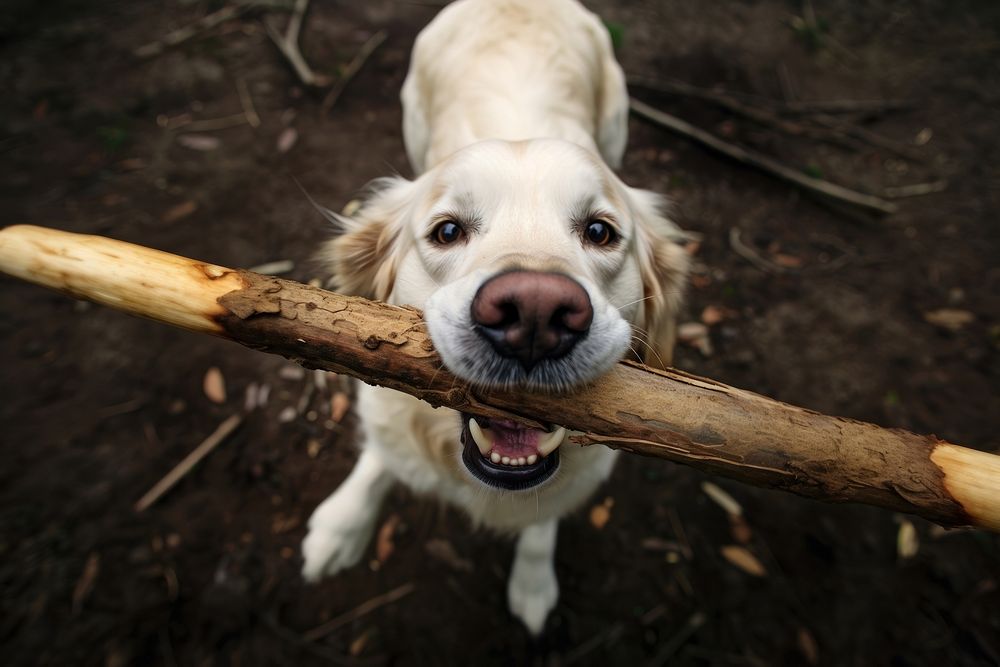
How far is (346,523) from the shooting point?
2387 mm

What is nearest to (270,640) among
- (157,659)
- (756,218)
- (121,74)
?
(157,659)


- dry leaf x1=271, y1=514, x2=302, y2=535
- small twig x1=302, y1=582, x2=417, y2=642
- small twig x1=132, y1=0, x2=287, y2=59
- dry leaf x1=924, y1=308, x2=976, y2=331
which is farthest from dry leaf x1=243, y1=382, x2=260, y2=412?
dry leaf x1=924, y1=308, x2=976, y2=331

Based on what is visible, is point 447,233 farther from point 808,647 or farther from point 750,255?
point 750,255

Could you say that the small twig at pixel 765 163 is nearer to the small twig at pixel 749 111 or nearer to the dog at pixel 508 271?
the small twig at pixel 749 111

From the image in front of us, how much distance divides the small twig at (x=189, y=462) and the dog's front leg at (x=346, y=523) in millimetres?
726

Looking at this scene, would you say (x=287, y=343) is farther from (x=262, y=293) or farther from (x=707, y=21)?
(x=707, y=21)

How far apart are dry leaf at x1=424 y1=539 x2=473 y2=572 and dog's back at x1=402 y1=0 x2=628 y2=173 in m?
1.88

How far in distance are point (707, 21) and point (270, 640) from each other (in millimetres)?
5825

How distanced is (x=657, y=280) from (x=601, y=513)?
1.34 m

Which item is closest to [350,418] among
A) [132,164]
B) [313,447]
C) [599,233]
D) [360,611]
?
[313,447]

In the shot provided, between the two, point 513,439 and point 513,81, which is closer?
point 513,439

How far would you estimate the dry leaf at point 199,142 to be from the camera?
3.87 meters

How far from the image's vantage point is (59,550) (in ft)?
7.84

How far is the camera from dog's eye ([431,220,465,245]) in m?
1.73
